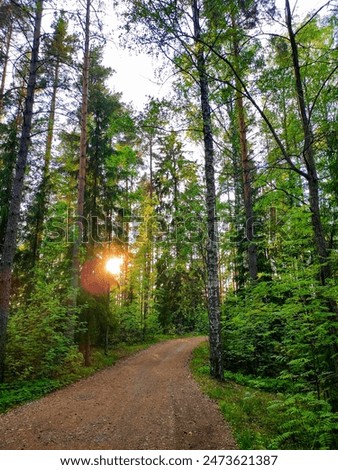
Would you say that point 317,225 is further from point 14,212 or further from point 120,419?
point 14,212

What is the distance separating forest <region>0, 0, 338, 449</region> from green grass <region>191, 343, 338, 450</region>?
6cm

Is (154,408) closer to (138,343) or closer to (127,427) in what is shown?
(127,427)

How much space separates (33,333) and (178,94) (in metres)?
8.34

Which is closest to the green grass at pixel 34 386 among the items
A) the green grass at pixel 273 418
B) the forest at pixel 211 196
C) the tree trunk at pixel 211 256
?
the forest at pixel 211 196

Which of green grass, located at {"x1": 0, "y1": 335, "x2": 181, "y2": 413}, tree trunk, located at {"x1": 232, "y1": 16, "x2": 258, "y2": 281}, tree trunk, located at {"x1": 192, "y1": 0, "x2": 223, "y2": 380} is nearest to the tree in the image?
tree trunk, located at {"x1": 192, "y1": 0, "x2": 223, "y2": 380}

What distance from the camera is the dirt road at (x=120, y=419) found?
4.46 m

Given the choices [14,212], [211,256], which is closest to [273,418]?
[211,256]

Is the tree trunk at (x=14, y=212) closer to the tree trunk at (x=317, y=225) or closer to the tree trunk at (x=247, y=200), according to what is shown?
the tree trunk at (x=247, y=200)

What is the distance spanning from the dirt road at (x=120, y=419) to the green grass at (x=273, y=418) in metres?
0.27

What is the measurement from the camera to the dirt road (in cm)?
446

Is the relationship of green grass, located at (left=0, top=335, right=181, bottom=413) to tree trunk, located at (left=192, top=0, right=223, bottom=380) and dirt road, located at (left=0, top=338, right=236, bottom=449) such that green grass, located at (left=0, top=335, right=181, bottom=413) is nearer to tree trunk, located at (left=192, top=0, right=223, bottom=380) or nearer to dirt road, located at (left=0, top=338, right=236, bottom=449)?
dirt road, located at (left=0, top=338, right=236, bottom=449)

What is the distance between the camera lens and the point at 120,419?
546 centimetres

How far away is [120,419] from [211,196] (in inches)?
256

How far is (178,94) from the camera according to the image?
848 centimetres
